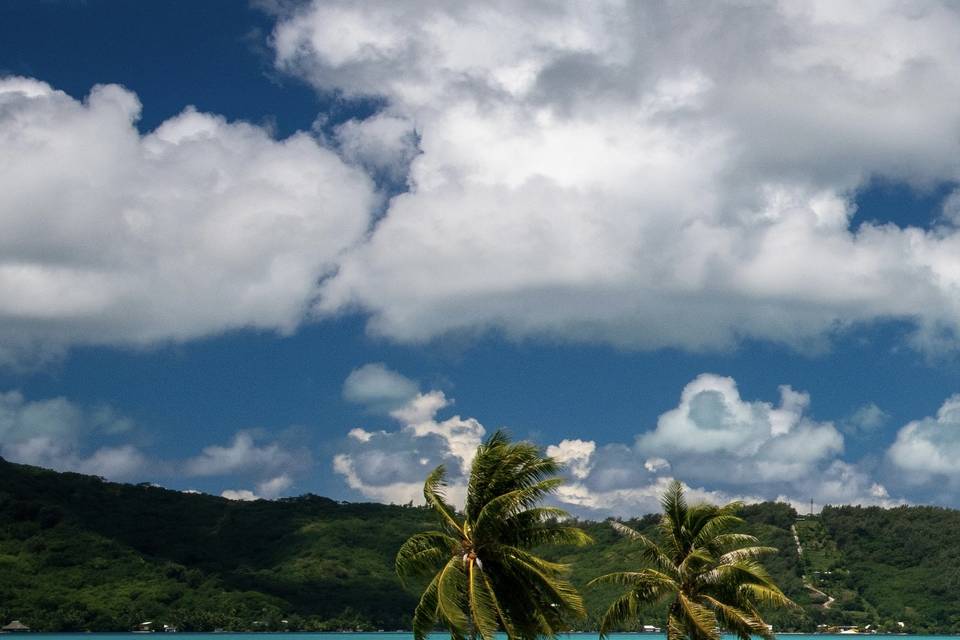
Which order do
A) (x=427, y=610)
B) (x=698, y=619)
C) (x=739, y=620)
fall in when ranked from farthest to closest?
(x=739, y=620) < (x=698, y=619) < (x=427, y=610)

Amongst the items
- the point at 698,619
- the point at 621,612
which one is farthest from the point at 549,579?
the point at 621,612

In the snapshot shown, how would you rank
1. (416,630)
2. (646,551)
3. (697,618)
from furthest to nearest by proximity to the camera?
1. (646,551)
2. (697,618)
3. (416,630)

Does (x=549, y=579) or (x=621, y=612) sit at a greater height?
(x=549, y=579)

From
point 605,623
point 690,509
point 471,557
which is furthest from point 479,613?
point 690,509

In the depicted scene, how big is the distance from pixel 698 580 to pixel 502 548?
11.8 meters

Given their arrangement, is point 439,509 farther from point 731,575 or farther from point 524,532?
point 731,575

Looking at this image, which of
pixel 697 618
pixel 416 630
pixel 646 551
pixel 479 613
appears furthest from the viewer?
pixel 646 551

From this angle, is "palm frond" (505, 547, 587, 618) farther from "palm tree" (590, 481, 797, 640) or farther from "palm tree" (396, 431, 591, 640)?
"palm tree" (590, 481, 797, 640)

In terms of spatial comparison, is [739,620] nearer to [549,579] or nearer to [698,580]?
[698,580]

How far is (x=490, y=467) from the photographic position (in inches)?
1693

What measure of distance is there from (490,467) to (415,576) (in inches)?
193

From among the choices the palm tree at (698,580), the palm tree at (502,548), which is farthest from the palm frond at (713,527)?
the palm tree at (502,548)

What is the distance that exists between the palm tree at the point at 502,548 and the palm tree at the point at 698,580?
692 centimetres

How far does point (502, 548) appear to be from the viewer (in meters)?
42.2
